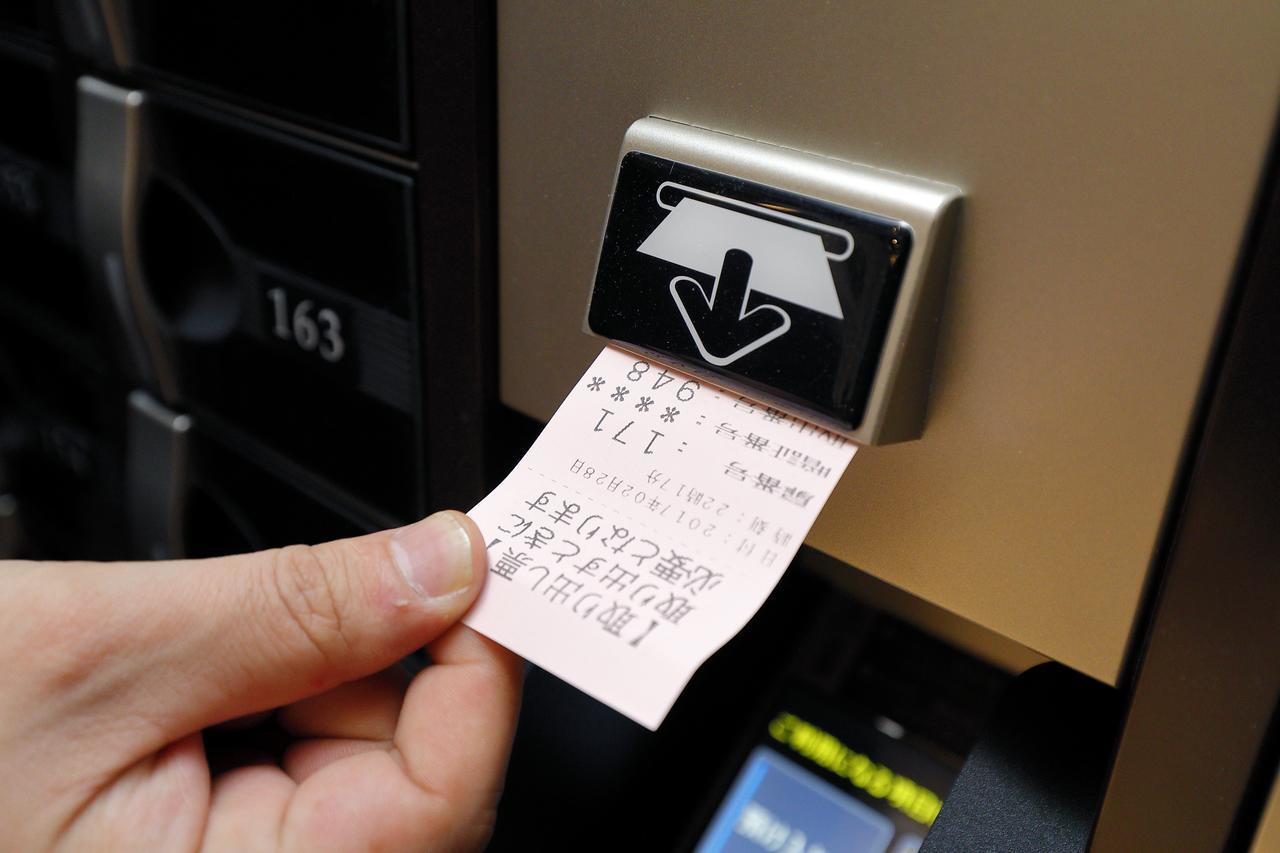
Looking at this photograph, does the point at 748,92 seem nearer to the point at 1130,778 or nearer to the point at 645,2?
the point at 645,2

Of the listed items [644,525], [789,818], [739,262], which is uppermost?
[739,262]

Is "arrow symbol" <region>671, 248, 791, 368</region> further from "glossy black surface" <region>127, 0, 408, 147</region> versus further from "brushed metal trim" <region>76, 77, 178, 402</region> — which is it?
"brushed metal trim" <region>76, 77, 178, 402</region>

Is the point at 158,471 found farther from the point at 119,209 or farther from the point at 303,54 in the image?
the point at 303,54

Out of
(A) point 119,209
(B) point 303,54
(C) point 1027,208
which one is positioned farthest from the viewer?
(A) point 119,209

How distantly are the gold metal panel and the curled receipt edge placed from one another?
0.05 meters

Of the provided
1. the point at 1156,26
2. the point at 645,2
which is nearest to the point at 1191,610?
the point at 1156,26

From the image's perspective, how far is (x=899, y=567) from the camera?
0.46 metres

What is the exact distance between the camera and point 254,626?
48 centimetres

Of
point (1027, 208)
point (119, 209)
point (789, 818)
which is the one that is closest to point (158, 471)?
point (119, 209)

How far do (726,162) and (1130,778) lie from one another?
29 cm

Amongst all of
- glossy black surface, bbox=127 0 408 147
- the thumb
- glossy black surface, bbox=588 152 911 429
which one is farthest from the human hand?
glossy black surface, bbox=127 0 408 147

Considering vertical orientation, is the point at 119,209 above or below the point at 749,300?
below

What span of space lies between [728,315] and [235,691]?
0.29 m

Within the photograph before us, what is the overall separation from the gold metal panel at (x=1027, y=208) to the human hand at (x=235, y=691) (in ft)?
0.60
